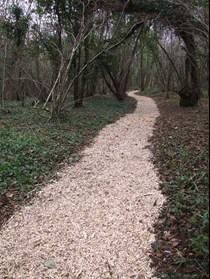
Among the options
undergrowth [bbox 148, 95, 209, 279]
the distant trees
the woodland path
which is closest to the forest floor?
undergrowth [bbox 148, 95, 209, 279]

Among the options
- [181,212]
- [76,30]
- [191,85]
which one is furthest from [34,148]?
[191,85]

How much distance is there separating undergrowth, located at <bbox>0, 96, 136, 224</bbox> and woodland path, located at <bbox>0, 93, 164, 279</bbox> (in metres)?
0.38

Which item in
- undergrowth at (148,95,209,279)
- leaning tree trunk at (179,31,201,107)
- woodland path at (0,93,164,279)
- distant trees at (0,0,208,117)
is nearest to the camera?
undergrowth at (148,95,209,279)

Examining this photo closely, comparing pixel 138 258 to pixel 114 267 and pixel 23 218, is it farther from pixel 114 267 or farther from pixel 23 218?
pixel 23 218

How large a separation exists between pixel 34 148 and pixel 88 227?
10.2ft

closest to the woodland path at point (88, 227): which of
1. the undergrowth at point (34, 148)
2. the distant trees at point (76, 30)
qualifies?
the undergrowth at point (34, 148)

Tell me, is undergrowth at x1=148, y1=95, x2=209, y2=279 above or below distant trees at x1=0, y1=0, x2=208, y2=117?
below

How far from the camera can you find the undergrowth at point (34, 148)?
516cm

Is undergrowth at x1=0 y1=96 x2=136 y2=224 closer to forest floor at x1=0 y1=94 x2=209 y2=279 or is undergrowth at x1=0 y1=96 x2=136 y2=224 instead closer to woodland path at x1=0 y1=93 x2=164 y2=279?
forest floor at x1=0 y1=94 x2=209 y2=279

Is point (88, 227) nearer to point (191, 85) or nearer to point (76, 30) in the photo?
point (76, 30)

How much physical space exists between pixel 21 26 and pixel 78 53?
296 cm

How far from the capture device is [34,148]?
6559 millimetres

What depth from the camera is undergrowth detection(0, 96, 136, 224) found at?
16.9ft

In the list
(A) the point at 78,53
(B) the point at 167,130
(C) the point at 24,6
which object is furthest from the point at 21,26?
(B) the point at 167,130
